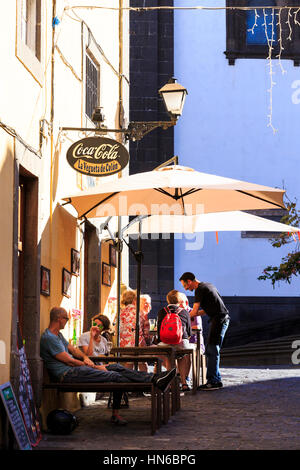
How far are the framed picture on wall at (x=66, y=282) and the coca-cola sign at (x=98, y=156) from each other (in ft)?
4.54

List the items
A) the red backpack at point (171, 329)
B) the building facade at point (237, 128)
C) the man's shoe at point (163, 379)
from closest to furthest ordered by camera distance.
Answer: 1. the man's shoe at point (163, 379)
2. the red backpack at point (171, 329)
3. the building facade at point (237, 128)

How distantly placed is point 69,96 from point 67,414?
4.53m

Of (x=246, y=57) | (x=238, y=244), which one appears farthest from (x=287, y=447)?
(x=246, y=57)

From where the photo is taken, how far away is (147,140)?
24.8 metres

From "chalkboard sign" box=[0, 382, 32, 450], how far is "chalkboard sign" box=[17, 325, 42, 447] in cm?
30

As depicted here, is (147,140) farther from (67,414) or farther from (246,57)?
(67,414)

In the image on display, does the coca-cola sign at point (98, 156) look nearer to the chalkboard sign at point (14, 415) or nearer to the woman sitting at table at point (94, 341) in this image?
the woman sitting at table at point (94, 341)

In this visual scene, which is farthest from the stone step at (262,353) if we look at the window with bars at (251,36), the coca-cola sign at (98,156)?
the coca-cola sign at (98,156)

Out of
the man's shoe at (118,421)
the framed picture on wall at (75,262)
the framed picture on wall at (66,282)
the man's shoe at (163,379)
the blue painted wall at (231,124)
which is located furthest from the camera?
the blue painted wall at (231,124)

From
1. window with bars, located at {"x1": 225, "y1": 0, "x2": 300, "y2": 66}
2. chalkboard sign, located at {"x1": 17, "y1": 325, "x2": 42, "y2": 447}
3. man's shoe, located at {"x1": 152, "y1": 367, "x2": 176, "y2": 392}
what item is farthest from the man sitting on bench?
window with bars, located at {"x1": 225, "y1": 0, "x2": 300, "y2": 66}

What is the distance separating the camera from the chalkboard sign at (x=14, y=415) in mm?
8164

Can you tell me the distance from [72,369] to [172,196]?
11.5ft

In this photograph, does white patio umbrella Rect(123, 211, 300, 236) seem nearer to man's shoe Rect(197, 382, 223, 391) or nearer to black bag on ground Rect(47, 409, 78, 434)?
man's shoe Rect(197, 382, 223, 391)

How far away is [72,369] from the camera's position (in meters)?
10.2
